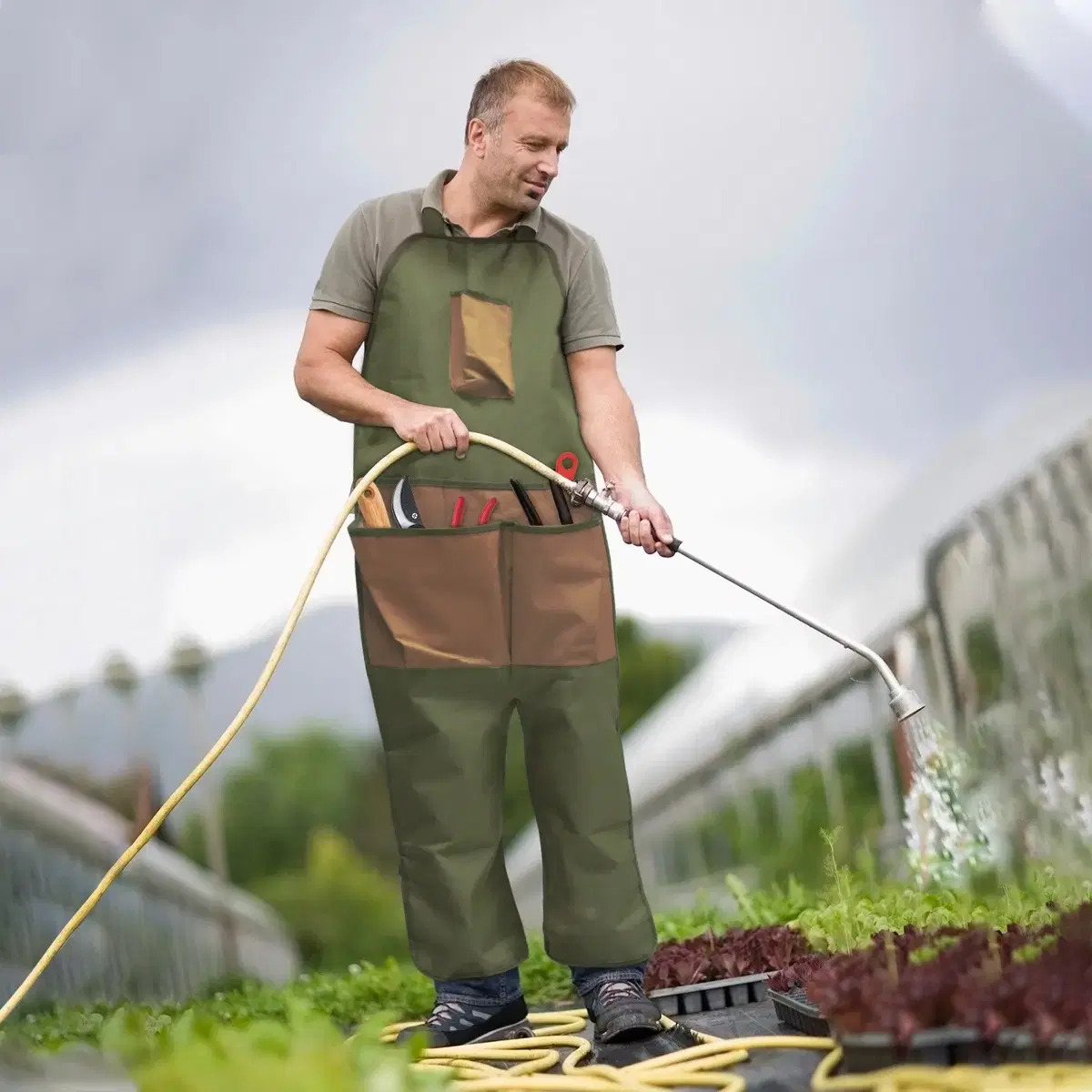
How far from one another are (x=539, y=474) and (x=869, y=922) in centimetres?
90

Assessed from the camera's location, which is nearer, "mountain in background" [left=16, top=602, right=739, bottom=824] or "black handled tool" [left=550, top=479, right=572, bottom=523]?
"black handled tool" [left=550, top=479, right=572, bottom=523]

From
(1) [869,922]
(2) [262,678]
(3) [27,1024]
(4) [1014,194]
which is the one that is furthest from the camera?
(4) [1014,194]

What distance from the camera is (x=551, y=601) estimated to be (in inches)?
80.3

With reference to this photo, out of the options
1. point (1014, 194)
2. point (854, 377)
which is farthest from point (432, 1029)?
point (1014, 194)

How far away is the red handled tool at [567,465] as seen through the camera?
2.14 metres

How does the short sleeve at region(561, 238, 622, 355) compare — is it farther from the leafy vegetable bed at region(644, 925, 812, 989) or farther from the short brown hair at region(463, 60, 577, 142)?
the leafy vegetable bed at region(644, 925, 812, 989)

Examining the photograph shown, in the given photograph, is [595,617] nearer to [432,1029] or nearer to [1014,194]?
[432,1029]

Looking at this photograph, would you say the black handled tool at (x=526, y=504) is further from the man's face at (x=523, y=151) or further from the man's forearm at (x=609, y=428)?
the man's face at (x=523, y=151)

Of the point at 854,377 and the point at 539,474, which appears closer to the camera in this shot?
the point at 539,474

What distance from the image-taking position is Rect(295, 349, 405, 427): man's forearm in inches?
81.0

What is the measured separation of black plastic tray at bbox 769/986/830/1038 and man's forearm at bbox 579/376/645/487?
0.80 meters

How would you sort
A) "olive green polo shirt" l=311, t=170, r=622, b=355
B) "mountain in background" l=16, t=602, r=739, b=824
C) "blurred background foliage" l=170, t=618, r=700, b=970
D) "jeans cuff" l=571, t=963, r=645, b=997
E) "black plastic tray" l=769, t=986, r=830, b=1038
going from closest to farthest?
"black plastic tray" l=769, t=986, r=830, b=1038, "jeans cuff" l=571, t=963, r=645, b=997, "olive green polo shirt" l=311, t=170, r=622, b=355, "mountain in background" l=16, t=602, r=739, b=824, "blurred background foliage" l=170, t=618, r=700, b=970

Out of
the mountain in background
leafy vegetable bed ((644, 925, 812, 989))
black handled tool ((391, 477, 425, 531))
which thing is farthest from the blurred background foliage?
black handled tool ((391, 477, 425, 531))

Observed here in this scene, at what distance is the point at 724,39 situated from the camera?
4.22m
